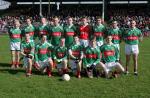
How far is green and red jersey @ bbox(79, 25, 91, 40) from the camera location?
12.8m

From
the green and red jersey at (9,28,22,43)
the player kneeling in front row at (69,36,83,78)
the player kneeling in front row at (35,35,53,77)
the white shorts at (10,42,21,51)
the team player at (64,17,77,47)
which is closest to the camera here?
the player kneeling in front row at (69,36,83,78)

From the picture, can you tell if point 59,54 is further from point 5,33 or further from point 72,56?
point 5,33

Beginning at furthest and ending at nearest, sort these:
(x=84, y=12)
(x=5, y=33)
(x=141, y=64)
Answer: (x=84, y=12) < (x=5, y=33) < (x=141, y=64)

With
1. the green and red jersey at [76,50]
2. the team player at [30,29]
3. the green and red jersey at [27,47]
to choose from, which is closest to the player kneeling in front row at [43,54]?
the green and red jersey at [27,47]

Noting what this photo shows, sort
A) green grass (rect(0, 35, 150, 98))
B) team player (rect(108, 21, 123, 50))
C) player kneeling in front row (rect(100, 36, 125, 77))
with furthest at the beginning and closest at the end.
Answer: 1. team player (rect(108, 21, 123, 50))
2. player kneeling in front row (rect(100, 36, 125, 77))
3. green grass (rect(0, 35, 150, 98))

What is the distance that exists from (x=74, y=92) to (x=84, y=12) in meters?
38.5

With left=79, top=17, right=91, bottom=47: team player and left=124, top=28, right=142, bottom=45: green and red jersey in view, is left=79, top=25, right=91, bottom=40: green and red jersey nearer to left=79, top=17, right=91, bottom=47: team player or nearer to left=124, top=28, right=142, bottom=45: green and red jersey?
left=79, top=17, right=91, bottom=47: team player

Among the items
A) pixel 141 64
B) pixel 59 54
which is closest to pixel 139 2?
pixel 141 64

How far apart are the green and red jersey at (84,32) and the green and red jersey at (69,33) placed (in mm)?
199

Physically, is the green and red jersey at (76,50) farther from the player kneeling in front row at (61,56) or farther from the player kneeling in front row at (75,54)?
the player kneeling in front row at (61,56)

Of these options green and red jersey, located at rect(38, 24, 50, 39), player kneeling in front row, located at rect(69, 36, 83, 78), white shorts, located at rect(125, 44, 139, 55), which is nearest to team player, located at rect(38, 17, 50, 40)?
green and red jersey, located at rect(38, 24, 50, 39)

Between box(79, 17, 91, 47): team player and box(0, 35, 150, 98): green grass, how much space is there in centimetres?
190

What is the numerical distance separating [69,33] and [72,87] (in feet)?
10.1

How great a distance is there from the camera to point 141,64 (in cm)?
1484
